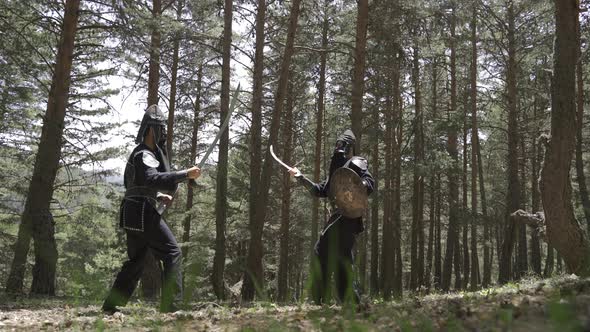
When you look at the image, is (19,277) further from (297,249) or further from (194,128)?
(297,249)

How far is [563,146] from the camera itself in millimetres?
6602

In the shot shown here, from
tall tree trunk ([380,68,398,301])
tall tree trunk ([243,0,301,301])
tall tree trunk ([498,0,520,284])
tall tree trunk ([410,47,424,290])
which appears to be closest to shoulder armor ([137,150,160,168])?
tall tree trunk ([243,0,301,301])

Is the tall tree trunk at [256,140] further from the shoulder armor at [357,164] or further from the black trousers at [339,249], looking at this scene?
the shoulder armor at [357,164]

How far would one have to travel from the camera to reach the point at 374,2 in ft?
42.4

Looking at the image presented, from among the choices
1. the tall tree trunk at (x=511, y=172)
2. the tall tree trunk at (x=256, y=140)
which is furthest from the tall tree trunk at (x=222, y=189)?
the tall tree trunk at (x=511, y=172)

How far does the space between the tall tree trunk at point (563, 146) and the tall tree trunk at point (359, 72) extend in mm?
5570

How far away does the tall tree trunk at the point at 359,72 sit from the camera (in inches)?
Answer: 469

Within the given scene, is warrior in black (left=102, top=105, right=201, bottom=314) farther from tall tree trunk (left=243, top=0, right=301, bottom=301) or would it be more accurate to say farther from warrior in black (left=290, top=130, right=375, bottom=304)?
tall tree trunk (left=243, top=0, right=301, bottom=301)

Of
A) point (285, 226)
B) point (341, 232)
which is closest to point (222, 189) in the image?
point (285, 226)

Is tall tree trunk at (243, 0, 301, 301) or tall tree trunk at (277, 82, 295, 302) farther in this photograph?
tall tree trunk at (277, 82, 295, 302)

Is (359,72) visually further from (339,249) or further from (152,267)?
(339,249)

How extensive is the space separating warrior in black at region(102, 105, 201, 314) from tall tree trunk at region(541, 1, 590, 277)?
4868 millimetres

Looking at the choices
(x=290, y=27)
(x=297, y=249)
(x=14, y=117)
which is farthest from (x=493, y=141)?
(x=14, y=117)

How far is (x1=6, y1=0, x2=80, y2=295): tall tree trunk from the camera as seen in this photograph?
915cm
